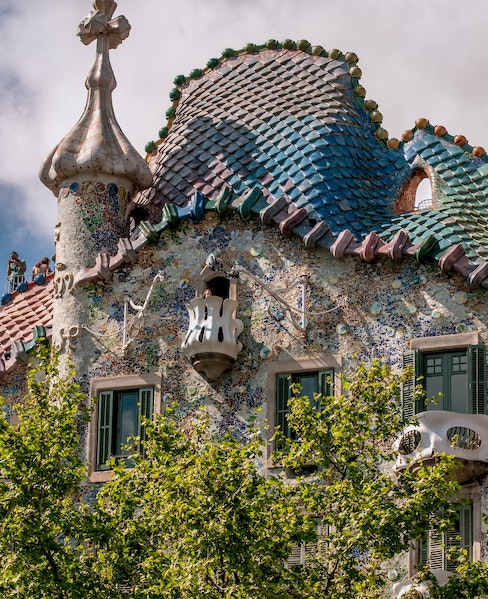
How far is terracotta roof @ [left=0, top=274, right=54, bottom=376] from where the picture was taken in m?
31.7

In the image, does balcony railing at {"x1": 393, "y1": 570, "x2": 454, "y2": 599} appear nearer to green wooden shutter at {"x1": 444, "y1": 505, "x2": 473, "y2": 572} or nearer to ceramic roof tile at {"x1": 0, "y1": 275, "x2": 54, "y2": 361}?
green wooden shutter at {"x1": 444, "y1": 505, "x2": 473, "y2": 572}

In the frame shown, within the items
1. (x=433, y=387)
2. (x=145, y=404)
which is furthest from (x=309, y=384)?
(x=145, y=404)

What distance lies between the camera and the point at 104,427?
30219 mm

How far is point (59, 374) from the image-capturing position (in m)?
30.7

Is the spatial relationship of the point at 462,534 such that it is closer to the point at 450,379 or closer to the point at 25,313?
the point at 450,379

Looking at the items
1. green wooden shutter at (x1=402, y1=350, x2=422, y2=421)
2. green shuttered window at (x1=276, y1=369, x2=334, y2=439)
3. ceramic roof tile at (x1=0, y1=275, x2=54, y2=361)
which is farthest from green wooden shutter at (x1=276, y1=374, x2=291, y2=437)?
ceramic roof tile at (x1=0, y1=275, x2=54, y2=361)

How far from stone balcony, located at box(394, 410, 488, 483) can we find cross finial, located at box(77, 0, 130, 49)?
8.18m

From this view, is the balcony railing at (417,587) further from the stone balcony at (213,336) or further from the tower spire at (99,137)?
the tower spire at (99,137)

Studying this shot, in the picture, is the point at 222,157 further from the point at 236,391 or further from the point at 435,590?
the point at 435,590

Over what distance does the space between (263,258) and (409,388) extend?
117 inches

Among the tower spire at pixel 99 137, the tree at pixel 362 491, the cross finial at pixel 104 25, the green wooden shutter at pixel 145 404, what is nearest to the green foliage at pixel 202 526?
the tree at pixel 362 491

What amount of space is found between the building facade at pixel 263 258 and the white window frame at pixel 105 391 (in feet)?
0.09

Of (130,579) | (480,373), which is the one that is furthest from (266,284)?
(130,579)

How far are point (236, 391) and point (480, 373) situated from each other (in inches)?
132
